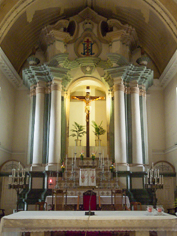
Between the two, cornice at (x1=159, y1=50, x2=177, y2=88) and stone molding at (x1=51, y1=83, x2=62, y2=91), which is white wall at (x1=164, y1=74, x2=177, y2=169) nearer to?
cornice at (x1=159, y1=50, x2=177, y2=88)

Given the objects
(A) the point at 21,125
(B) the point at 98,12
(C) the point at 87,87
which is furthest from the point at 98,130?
(B) the point at 98,12

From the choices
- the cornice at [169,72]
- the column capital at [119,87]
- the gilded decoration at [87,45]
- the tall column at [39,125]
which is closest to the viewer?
the cornice at [169,72]

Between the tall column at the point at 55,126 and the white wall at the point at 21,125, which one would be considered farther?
the white wall at the point at 21,125

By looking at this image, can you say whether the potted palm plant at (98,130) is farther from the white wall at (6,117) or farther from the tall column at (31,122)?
the white wall at (6,117)

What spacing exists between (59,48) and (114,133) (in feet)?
15.5

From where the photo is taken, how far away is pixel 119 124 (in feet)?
40.8

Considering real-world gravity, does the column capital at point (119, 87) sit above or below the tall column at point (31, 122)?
above

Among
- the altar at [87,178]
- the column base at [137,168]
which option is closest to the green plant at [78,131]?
the column base at [137,168]

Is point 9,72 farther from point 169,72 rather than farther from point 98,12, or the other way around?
point 169,72

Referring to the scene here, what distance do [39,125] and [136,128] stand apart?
14.0ft

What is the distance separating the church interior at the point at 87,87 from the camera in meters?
11.9

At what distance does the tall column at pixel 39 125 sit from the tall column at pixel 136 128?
402cm

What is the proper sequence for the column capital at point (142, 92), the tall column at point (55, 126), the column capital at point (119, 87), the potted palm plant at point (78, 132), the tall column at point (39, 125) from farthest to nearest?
the potted palm plant at point (78, 132) → the column capital at point (142, 92) → the column capital at point (119, 87) → the tall column at point (39, 125) → the tall column at point (55, 126)

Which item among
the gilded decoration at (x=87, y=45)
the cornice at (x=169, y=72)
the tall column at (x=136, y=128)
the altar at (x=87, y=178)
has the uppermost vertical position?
the gilded decoration at (x=87, y=45)
